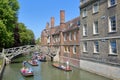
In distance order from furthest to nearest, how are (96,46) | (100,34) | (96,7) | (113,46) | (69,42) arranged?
(69,42)
(96,46)
(96,7)
(100,34)
(113,46)

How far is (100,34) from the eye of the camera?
2264 cm

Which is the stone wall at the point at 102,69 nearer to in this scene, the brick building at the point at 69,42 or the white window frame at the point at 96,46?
the white window frame at the point at 96,46

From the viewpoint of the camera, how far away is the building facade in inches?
787

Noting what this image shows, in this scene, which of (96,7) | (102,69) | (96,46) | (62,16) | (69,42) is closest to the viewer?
(102,69)

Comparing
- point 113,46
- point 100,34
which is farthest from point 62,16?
point 113,46

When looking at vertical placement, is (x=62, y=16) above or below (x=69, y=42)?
above

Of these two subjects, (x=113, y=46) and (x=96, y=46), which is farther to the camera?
(x=96, y=46)

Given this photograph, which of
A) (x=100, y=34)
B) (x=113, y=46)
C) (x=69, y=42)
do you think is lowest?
(x=113, y=46)

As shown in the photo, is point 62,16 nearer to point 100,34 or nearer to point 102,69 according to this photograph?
point 100,34

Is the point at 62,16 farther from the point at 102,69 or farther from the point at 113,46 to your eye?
the point at 113,46

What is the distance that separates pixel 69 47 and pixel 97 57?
12.1 metres

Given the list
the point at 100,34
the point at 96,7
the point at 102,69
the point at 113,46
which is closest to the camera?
the point at 113,46

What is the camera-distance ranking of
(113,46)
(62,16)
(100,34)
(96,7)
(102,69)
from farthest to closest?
(62,16)
(96,7)
(100,34)
(102,69)
(113,46)

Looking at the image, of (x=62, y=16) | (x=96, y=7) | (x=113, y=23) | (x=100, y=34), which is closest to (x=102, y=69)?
(x=100, y=34)
